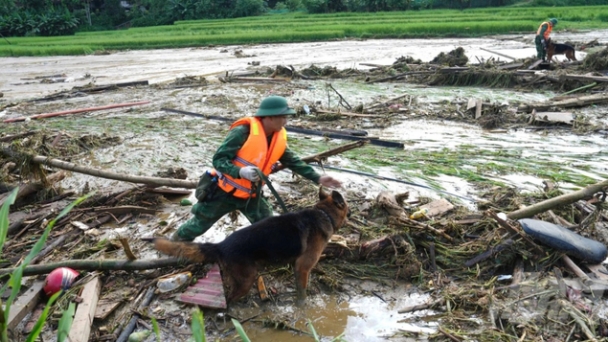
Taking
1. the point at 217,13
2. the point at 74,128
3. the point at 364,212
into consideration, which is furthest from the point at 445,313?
the point at 217,13

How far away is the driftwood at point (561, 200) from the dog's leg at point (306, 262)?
229 cm

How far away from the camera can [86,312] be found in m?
4.19

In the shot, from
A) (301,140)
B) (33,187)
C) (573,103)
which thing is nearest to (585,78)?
(573,103)

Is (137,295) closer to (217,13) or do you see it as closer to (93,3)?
(217,13)

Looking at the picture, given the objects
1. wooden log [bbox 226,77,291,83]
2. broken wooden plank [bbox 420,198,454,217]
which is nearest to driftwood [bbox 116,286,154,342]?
broken wooden plank [bbox 420,198,454,217]

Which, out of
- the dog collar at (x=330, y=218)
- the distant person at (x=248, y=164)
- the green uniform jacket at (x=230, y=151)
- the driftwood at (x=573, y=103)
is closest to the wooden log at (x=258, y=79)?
the driftwood at (x=573, y=103)

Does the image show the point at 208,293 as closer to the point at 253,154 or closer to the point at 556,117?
the point at 253,154

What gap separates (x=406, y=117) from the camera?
1188 cm

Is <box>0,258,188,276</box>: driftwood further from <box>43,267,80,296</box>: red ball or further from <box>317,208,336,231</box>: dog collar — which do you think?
<box>317,208,336,231</box>: dog collar

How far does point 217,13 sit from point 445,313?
Result: 193ft

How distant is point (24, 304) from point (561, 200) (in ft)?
17.7

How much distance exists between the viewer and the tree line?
157 ft

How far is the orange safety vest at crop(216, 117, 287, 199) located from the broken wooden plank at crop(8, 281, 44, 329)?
2.00 metres

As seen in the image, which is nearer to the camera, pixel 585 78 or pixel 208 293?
pixel 208 293
